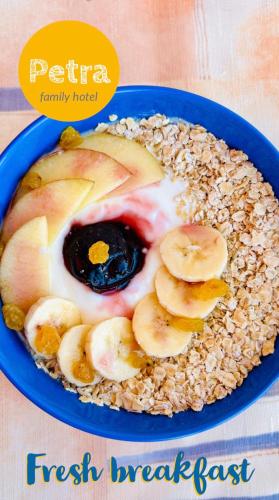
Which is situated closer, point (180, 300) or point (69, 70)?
point (180, 300)

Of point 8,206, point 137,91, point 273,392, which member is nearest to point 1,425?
point 8,206

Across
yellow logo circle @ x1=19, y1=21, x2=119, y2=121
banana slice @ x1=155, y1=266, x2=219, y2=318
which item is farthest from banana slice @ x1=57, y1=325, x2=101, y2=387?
yellow logo circle @ x1=19, y1=21, x2=119, y2=121

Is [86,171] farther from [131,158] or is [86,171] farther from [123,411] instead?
[123,411]

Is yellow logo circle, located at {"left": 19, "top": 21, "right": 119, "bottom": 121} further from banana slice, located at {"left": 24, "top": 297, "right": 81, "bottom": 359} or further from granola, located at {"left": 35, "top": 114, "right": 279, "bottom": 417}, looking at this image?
banana slice, located at {"left": 24, "top": 297, "right": 81, "bottom": 359}

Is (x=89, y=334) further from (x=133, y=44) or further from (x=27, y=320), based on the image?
(x=133, y=44)

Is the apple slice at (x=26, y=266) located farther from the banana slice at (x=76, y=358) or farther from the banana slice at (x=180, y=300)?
the banana slice at (x=180, y=300)

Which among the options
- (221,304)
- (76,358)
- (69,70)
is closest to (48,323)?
(76,358)
